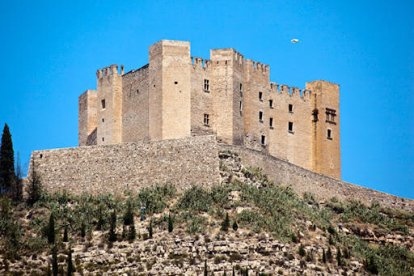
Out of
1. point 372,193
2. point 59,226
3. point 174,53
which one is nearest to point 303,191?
point 372,193

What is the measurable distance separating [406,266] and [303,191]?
8.82 m

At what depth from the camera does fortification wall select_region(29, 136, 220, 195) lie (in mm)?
75375

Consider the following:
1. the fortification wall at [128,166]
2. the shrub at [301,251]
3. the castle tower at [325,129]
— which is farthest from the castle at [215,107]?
the shrub at [301,251]

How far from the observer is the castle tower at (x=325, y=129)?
88438 mm

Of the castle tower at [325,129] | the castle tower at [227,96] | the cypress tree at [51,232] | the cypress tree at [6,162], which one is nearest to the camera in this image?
the cypress tree at [51,232]

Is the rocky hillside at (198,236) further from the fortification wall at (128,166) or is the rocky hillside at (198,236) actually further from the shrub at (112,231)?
the fortification wall at (128,166)

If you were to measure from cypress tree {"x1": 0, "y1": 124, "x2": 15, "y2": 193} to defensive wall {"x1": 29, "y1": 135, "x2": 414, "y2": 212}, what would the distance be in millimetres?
1294

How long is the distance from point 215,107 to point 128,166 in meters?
7.53

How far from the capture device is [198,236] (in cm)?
7012

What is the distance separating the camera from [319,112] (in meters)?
88.9

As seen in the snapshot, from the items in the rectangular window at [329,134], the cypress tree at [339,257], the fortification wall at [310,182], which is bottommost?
the cypress tree at [339,257]

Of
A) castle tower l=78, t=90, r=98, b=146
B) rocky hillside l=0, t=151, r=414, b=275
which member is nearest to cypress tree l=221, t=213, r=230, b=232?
rocky hillside l=0, t=151, r=414, b=275

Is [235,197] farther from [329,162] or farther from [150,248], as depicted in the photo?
[329,162]

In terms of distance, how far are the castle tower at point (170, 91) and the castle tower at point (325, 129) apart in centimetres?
1188
